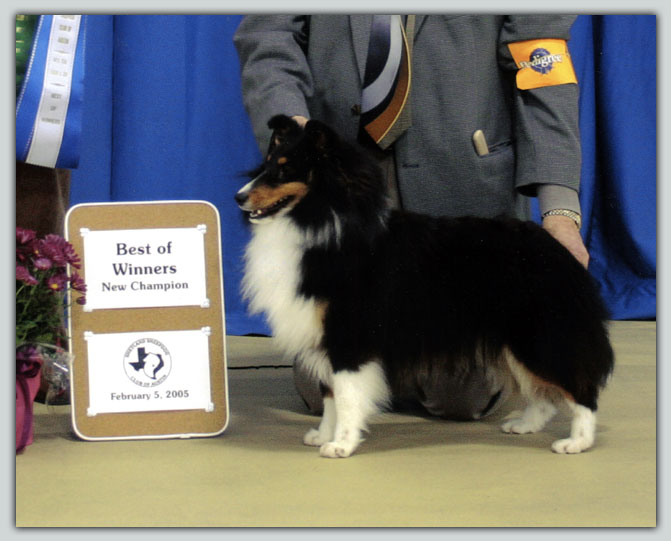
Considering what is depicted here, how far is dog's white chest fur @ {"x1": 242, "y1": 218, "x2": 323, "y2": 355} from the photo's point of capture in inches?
92.6

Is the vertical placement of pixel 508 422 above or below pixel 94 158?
below

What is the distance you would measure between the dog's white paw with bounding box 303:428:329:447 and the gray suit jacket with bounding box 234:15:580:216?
810 millimetres

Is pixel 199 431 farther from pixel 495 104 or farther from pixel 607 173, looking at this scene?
pixel 607 173

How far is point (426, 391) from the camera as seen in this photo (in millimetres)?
2936

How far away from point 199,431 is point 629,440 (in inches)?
49.6

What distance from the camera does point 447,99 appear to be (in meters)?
2.74

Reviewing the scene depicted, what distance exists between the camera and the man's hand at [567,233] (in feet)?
8.43

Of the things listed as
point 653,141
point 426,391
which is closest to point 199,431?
point 426,391

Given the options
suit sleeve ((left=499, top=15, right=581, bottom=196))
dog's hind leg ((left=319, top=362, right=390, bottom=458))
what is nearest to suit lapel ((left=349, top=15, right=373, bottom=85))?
suit sleeve ((left=499, top=15, right=581, bottom=196))

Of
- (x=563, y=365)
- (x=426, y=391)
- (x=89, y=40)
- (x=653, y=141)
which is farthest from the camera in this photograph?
(x=89, y=40)

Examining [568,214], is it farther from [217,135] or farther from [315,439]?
[217,135]

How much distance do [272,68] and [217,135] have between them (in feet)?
4.53

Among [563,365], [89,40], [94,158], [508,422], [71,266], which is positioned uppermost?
[89,40]

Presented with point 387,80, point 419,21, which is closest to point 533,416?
point 387,80
